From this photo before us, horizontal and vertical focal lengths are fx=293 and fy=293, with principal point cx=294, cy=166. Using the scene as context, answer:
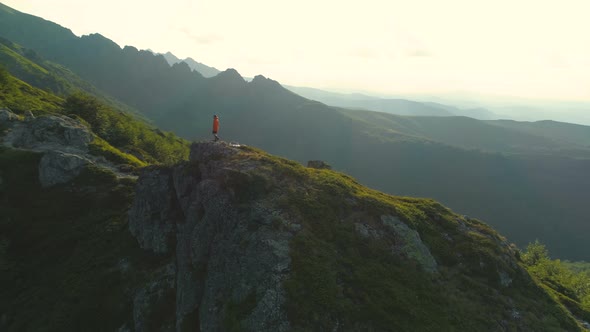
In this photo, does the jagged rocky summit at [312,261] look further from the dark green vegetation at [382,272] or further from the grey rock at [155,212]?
the grey rock at [155,212]

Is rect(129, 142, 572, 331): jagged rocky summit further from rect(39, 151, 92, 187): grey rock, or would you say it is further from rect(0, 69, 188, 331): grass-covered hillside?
rect(39, 151, 92, 187): grey rock

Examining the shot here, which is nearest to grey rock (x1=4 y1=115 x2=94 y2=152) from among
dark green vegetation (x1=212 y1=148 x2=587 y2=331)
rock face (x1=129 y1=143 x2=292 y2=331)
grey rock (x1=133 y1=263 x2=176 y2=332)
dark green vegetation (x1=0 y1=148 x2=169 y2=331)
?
dark green vegetation (x1=0 y1=148 x2=169 y2=331)

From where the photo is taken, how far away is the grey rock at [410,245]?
78.8 feet

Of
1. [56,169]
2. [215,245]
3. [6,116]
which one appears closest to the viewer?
[215,245]

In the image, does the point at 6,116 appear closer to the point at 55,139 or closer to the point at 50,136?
the point at 50,136

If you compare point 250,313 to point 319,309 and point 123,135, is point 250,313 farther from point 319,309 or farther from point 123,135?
point 123,135

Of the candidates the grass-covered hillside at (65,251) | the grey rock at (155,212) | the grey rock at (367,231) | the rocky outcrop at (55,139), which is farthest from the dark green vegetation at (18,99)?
the grey rock at (367,231)

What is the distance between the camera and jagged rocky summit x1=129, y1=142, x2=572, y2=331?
60.7 ft

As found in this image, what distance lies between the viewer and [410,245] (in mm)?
25125

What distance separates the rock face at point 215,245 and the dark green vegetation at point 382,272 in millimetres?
814

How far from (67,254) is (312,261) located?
114 feet

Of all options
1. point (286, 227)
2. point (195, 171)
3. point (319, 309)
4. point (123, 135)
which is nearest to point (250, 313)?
point (319, 309)

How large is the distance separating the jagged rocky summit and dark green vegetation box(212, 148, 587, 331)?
0.09 metres

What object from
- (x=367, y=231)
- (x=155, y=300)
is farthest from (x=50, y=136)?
(x=367, y=231)
